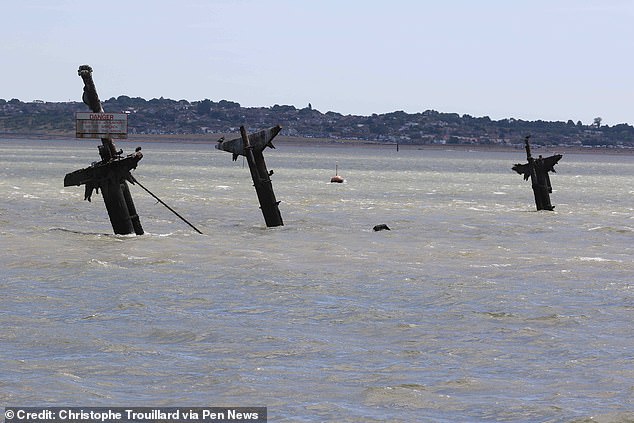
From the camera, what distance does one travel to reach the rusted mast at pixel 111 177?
3056cm

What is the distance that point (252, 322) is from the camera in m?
18.1

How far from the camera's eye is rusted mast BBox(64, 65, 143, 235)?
3056 centimetres

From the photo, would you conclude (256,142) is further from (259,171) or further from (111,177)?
(111,177)

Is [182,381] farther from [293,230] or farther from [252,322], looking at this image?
[293,230]

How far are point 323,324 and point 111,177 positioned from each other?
13.7 meters

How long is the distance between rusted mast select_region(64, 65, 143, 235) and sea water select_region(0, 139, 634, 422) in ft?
1.79

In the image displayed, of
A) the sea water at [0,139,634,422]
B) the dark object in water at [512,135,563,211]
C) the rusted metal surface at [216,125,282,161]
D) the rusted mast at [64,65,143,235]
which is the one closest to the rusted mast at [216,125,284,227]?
the rusted metal surface at [216,125,282,161]

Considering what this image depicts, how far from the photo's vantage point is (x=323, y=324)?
1809cm

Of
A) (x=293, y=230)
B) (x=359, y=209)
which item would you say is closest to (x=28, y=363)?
(x=293, y=230)

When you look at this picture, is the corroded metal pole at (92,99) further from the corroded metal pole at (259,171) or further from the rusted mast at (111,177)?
the corroded metal pole at (259,171)

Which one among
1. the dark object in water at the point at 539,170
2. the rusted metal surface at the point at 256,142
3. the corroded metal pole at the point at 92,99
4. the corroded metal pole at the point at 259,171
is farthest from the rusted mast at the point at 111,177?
the dark object in water at the point at 539,170

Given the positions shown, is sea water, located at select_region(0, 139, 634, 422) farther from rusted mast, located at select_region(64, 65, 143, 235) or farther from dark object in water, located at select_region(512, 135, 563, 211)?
dark object in water, located at select_region(512, 135, 563, 211)

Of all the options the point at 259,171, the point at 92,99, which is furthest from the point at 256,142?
the point at 92,99

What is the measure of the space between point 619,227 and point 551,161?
551 centimetres
